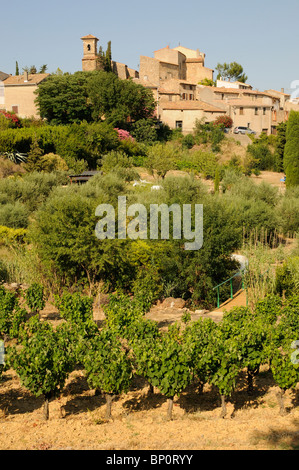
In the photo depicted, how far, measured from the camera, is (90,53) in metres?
62.2

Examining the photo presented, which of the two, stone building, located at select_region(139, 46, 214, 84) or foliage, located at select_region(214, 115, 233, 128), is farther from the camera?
stone building, located at select_region(139, 46, 214, 84)

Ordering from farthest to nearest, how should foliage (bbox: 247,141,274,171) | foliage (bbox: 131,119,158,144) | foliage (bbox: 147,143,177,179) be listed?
foliage (bbox: 131,119,158,144)
foliage (bbox: 247,141,274,171)
foliage (bbox: 147,143,177,179)

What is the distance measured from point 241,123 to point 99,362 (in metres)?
55.0

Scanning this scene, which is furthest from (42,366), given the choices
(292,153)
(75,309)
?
(292,153)

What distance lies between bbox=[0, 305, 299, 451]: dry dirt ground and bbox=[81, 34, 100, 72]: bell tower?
5688cm

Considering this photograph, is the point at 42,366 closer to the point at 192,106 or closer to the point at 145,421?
the point at 145,421

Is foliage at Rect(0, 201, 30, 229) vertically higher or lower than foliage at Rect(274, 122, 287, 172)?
lower

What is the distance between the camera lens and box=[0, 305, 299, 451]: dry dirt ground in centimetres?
703

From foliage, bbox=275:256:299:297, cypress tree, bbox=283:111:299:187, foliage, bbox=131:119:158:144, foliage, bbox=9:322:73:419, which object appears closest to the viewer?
foliage, bbox=9:322:73:419

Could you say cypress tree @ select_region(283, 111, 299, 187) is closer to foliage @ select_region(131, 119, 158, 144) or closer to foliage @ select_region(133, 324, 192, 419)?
foliage @ select_region(131, 119, 158, 144)

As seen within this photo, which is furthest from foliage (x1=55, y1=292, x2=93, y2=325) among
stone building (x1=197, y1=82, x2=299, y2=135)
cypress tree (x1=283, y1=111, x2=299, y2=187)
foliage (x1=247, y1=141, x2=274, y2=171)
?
stone building (x1=197, y1=82, x2=299, y2=135)

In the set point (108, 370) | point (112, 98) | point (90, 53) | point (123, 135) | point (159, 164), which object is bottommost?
point (108, 370)

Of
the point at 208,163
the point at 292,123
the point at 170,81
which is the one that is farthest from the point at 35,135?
the point at 170,81

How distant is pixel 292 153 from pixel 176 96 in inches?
1037
